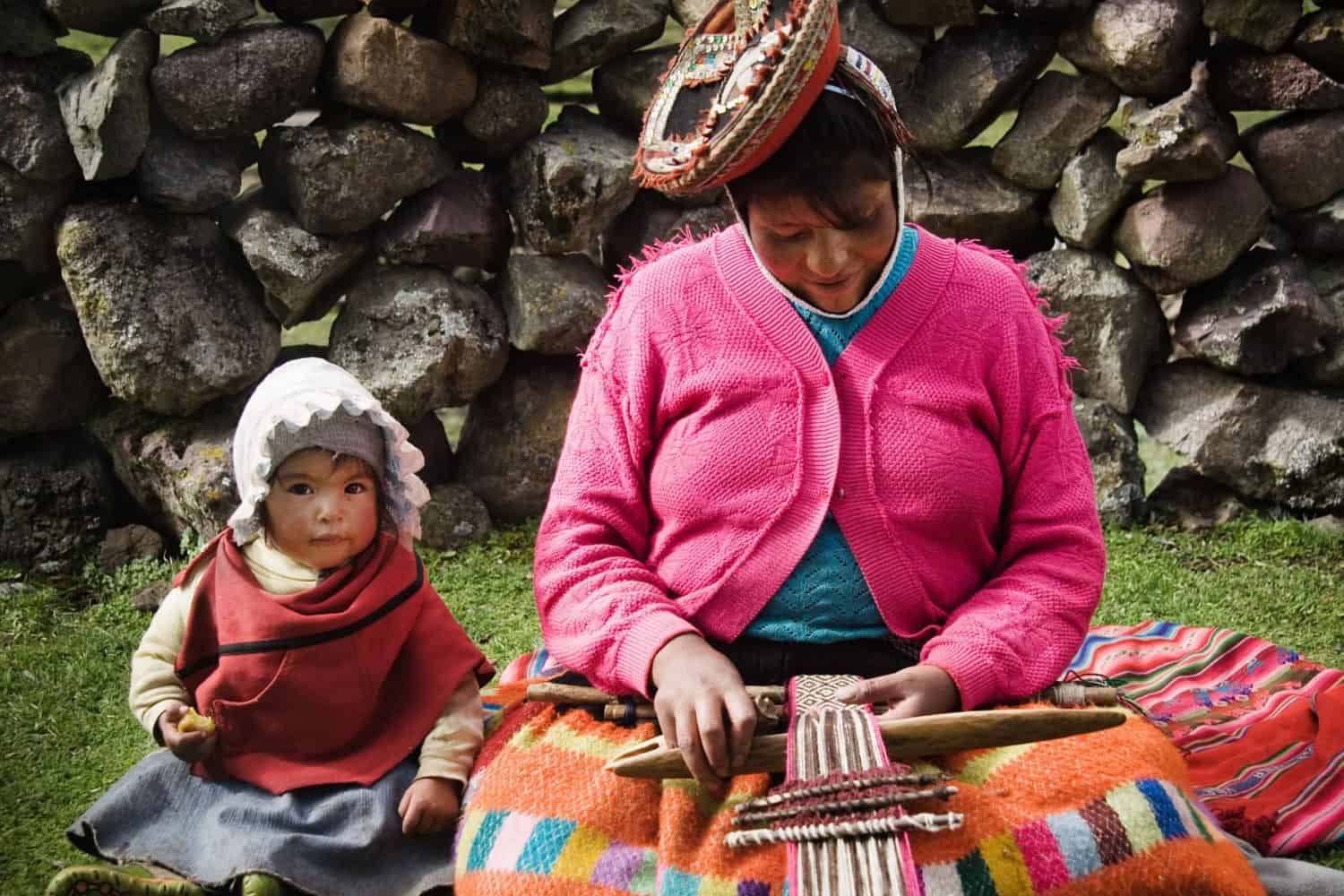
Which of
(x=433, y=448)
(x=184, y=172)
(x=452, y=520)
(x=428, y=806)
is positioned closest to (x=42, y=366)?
(x=184, y=172)

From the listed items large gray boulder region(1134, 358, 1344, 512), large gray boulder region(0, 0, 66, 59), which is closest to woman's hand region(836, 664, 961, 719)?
large gray boulder region(1134, 358, 1344, 512)

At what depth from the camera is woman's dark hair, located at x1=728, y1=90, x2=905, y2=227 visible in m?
1.77

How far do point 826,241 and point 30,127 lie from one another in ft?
7.72

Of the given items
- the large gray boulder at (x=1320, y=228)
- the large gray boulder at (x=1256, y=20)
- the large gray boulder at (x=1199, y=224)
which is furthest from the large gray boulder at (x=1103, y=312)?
the large gray boulder at (x=1256, y=20)

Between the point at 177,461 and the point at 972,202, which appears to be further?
the point at 972,202

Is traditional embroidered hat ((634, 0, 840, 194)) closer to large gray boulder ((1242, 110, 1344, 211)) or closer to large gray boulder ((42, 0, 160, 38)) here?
large gray boulder ((42, 0, 160, 38))

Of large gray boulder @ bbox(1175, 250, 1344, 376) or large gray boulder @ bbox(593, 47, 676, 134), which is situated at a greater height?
large gray boulder @ bbox(593, 47, 676, 134)

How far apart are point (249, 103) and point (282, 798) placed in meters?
1.95

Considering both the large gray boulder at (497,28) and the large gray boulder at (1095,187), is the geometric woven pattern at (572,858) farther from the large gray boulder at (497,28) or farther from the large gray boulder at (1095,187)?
the large gray boulder at (1095,187)

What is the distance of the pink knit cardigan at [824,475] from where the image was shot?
1.86 metres

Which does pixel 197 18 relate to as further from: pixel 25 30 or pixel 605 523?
pixel 605 523

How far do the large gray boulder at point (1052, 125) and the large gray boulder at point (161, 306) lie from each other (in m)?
2.12

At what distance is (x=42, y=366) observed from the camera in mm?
3467

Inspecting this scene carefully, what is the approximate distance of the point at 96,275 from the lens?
10.9 feet
